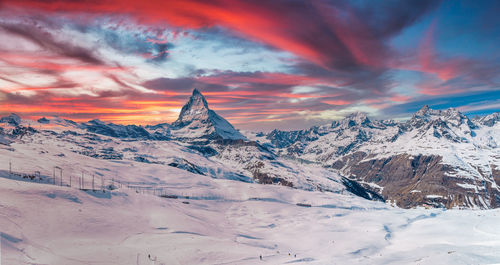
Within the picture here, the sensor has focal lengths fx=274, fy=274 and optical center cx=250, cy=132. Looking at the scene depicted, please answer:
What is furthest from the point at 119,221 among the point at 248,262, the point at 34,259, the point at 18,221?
the point at 248,262

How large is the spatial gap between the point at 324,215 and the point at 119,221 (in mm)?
119282

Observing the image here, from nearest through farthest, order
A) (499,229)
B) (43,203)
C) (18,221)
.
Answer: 1. (18,221)
2. (43,203)
3. (499,229)

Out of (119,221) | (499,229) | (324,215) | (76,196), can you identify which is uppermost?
(76,196)

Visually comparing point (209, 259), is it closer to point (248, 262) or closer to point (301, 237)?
point (248, 262)

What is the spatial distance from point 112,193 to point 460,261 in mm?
122753

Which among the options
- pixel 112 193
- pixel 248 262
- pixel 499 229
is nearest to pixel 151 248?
pixel 248 262

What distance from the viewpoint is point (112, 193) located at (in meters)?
122

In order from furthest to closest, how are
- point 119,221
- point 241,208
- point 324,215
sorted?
point 241,208 < point 324,215 < point 119,221

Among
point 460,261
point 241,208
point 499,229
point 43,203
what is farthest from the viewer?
point 241,208

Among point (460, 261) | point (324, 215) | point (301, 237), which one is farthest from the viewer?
point (324, 215)

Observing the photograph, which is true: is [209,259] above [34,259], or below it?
below

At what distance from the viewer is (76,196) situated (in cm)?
9319

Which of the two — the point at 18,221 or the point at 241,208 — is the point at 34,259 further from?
the point at 241,208

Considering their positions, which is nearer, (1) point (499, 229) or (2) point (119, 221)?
(2) point (119, 221)
